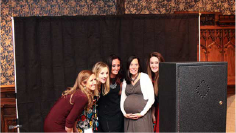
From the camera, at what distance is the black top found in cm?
279

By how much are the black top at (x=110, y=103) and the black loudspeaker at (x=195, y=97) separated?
6.10 ft

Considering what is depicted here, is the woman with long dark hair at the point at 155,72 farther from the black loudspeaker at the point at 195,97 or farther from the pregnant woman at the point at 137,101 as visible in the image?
the black loudspeaker at the point at 195,97

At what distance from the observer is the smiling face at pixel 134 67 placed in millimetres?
2730

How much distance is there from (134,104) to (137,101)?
53 mm

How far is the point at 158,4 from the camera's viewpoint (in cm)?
432

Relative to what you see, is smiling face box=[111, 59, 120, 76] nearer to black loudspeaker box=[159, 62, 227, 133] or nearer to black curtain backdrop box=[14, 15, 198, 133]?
black curtain backdrop box=[14, 15, 198, 133]

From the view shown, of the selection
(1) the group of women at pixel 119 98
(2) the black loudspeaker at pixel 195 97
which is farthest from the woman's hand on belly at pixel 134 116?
(2) the black loudspeaker at pixel 195 97

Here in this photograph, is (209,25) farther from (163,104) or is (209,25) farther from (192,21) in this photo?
(163,104)

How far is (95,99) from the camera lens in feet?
8.75

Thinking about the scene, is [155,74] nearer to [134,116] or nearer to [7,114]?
[134,116]

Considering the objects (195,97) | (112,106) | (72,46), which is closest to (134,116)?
(112,106)

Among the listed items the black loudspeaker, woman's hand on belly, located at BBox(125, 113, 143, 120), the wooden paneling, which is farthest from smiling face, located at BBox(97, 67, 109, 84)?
the wooden paneling

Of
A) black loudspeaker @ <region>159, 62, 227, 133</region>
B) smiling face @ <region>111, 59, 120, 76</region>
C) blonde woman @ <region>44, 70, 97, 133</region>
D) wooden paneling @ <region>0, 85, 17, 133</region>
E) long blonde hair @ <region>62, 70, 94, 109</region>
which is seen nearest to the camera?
black loudspeaker @ <region>159, 62, 227, 133</region>

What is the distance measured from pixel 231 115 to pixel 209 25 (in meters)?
1.82
